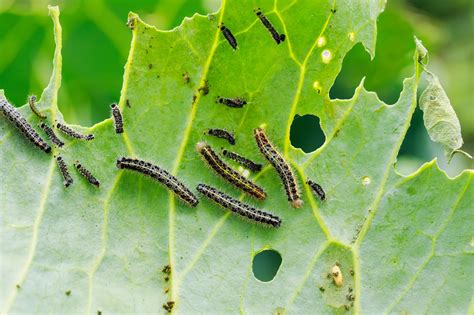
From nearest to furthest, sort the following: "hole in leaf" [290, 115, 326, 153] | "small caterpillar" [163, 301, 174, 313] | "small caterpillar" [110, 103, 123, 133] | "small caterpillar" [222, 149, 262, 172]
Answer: "small caterpillar" [163, 301, 174, 313] < "small caterpillar" [110, 103, 123, 133] < "small caterpillar" [222, 149, 262, 172] < "hole in leaf" [290, 115, 326, 153]

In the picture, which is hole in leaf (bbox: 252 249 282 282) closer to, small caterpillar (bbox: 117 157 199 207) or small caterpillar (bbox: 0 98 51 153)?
small caterpillar (bbox: 117 157 199 207)

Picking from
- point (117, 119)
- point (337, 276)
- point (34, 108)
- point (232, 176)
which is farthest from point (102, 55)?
point (337, 276)

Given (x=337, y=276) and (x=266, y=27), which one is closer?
(x=337, y=276)

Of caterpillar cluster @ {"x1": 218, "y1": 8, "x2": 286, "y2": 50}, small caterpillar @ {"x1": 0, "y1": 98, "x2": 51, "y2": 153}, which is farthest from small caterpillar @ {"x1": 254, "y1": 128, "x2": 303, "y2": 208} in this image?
small caterpillar @ {"x1": 0, "y1": 98, "x2": 51, "y2": 153}

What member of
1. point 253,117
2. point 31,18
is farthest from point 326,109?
point 31,18

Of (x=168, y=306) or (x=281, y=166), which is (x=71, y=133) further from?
(x=281, y=166)
